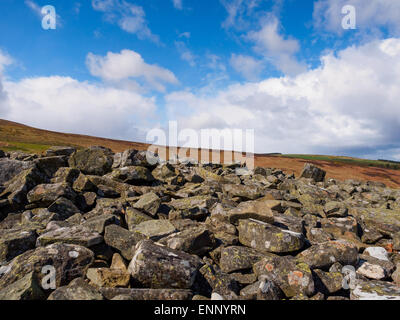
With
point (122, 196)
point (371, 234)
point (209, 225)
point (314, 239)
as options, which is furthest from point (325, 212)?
point (122, 196)

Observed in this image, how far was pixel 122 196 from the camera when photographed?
9570 mm

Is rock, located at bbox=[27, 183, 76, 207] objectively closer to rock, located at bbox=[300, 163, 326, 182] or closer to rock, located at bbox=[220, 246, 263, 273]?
rock, located at bbox=[220, 246, 263, 273]

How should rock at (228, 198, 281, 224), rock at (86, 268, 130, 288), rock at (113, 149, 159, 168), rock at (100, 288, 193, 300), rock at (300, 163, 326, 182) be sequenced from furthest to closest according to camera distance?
rock at (300, 163, 326, 182) < rock at (113, 149, 159, 168) < rock at (228, 198, 281, 224) < rock at (86, 268, 130, 288) < rock at (100, 288, 193, 300)

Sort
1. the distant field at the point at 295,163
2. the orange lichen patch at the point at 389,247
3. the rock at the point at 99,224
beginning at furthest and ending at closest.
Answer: the distant field at the point at 295,163 → the orange lichen patch at the point at 389,247 → the rock at the point at 99,224

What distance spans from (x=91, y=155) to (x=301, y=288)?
10.5m

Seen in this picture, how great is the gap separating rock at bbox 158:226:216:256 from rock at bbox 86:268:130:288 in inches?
55.1

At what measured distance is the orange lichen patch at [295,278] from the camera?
4758mm

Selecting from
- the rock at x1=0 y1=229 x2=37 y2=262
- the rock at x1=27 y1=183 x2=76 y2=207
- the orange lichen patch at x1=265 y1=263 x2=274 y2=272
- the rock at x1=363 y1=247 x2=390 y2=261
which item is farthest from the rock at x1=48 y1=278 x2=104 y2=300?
the rock at x1=363 y1=247 x2=390 y2=261

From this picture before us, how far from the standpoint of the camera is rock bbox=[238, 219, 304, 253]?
591cm

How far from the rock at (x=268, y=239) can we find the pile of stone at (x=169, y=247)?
26 mm

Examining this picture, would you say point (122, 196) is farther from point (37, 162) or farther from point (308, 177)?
point (308, 177)

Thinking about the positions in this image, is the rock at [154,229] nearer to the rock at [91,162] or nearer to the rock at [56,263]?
the rock at [56,263]

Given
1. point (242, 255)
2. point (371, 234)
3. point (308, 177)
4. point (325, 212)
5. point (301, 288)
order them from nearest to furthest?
point (301, 288) < point (242, 255) < point (371, 234) < point (325, 212) < point (308, 177)

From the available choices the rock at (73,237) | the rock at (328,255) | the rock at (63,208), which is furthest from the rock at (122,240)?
the rock at (328,255)
